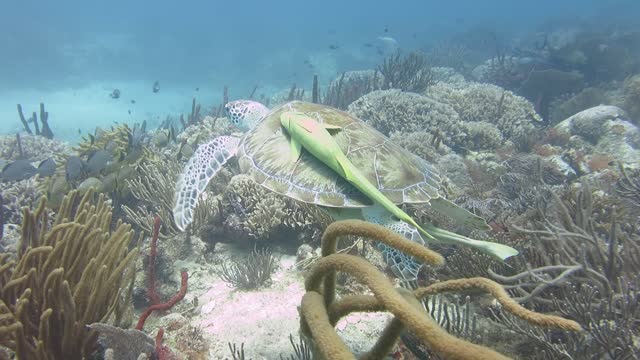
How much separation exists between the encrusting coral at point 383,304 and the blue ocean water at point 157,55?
1611 cm

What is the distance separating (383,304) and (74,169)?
19.3 feet

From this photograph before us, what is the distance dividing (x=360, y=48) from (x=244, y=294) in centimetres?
3873

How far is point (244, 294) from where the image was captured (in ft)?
12.2

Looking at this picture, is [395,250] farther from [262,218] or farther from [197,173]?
[197,173]

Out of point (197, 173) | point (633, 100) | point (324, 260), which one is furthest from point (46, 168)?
point (633, 100)

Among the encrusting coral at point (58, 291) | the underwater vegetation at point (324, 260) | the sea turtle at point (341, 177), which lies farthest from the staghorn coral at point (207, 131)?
the encrusting coral at point (58, 291)

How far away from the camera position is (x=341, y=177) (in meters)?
3.59

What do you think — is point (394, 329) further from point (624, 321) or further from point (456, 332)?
point (624, 321)

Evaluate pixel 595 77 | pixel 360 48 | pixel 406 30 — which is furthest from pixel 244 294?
pixel 406 30

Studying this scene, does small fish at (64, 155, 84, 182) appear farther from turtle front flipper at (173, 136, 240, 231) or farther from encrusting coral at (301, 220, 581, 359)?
encrusting coral at (301, 220, 581, 359)

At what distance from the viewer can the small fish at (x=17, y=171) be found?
21.3 ft

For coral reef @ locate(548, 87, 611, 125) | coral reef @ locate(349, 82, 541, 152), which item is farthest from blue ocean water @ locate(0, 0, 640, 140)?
coral reef @ locate(349, 82, 541, 152)

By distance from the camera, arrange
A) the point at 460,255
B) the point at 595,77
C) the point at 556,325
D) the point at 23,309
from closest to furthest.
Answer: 1. the point at 556,325
2. the point at 23,309
3. the point at 460,255
4. the point at 595,77

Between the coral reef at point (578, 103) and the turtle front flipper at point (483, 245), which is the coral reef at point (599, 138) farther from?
the turtle front flipper at point (483, 245)
